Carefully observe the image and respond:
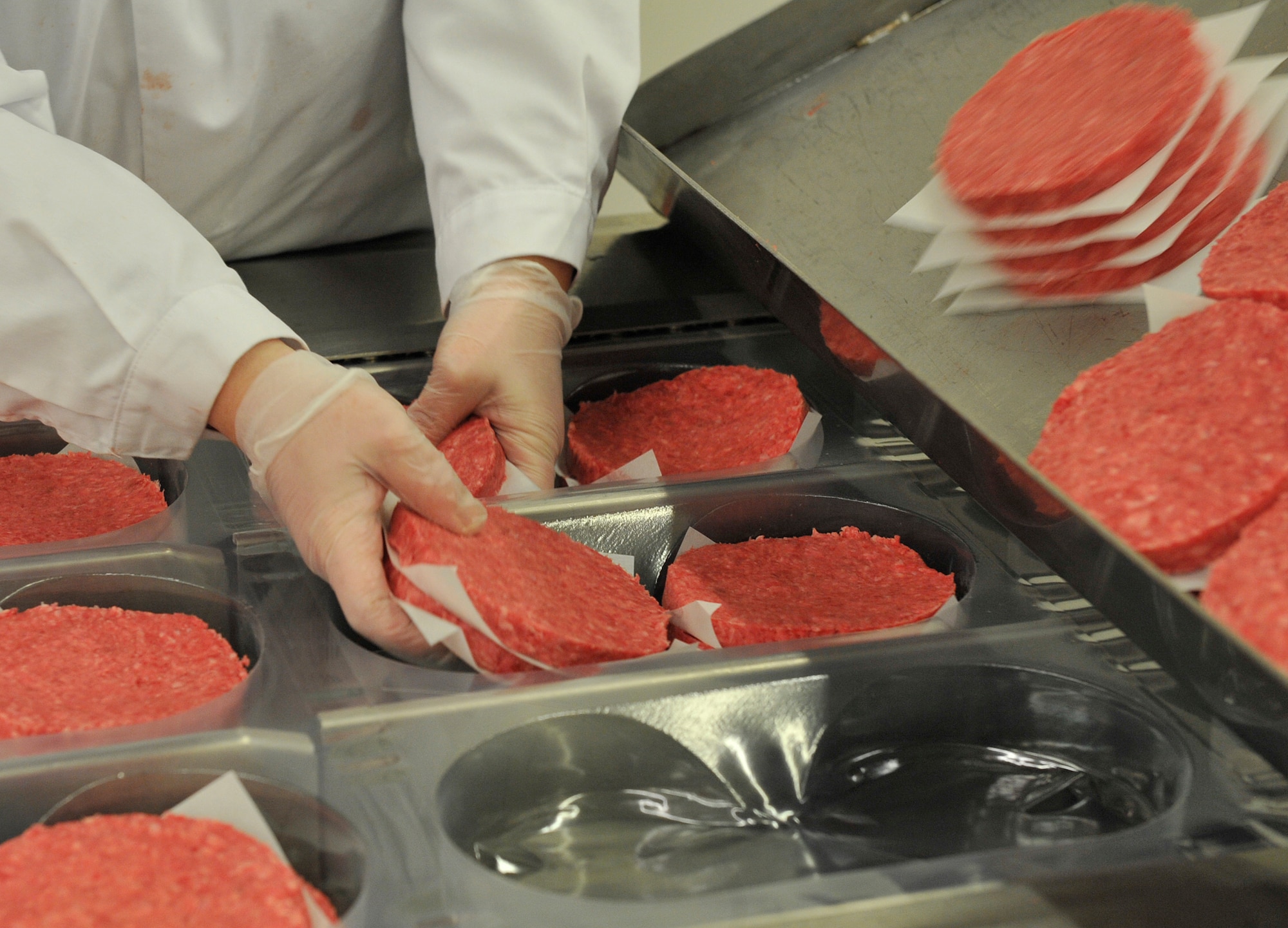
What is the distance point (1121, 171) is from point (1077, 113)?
0.12 metres

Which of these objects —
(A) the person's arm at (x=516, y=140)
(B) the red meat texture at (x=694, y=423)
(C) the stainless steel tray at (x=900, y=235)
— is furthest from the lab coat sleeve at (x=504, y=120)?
(B) the red meat texture at (x=694, y=423)

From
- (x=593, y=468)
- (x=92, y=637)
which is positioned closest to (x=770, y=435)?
(x=593, y=468)

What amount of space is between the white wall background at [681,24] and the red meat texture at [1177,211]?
7.12 feet

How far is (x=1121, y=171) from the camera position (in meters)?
1.09

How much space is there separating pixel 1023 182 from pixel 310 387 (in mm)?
808

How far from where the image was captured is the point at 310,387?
1.25 metres

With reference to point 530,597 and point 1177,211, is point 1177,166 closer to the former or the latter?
point 1177,211

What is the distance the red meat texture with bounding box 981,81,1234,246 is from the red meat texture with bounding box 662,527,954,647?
0.42m

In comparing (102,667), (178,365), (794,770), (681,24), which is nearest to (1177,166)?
(794,770)

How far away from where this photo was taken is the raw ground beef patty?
2.41ft

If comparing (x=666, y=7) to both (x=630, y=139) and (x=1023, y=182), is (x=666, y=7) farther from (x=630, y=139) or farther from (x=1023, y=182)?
(x=1023, y=182)

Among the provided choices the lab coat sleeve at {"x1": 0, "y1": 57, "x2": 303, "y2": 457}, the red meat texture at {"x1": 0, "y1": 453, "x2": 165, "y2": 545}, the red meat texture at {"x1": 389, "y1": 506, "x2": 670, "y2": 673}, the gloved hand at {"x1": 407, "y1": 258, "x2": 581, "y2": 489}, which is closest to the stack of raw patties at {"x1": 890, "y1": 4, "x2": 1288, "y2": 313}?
the red meat texture at {"x1": 389, "y1": 506, "x2": 670, "y2": 673}

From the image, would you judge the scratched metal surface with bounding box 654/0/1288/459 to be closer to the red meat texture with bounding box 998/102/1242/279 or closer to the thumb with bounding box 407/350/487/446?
the red meat texture with bounding box 998/102/1242/279

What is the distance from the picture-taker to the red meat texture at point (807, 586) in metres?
1.21
